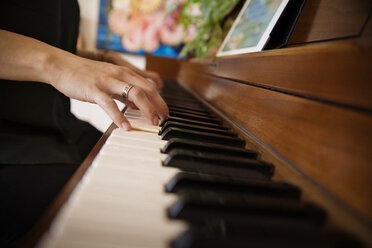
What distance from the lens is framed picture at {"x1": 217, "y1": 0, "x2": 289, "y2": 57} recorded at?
929mm

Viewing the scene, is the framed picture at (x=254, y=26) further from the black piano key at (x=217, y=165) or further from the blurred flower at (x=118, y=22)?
the blurred flower at (x=118, y=22)

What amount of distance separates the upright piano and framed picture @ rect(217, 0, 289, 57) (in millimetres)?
196

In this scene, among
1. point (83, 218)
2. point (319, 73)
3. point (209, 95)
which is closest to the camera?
point (83, 218)

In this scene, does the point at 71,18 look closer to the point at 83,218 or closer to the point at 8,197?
the point at 8,197

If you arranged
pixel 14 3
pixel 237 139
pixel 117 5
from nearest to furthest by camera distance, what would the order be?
1. pixel 237 139
2. pixel 14 3
3. pixel 117 5

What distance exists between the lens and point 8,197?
2.59ft

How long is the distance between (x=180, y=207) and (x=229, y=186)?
126mm

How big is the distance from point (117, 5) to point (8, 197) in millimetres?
3698

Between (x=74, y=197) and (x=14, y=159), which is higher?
(x=74, y=197)

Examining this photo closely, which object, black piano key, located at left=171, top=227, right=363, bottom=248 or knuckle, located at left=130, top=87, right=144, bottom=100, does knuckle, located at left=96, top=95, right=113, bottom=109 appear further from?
black piano key, located at left=171, top=227, right=363, bottom=248

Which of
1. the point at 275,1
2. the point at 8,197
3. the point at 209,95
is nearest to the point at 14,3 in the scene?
the point at 8,197

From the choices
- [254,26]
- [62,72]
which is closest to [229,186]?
[62,72]

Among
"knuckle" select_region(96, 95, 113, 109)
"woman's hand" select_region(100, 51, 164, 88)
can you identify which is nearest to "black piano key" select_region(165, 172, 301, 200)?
"knuckle" select_region(96, 95, 113, 109)

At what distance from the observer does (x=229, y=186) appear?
1.53 ft
